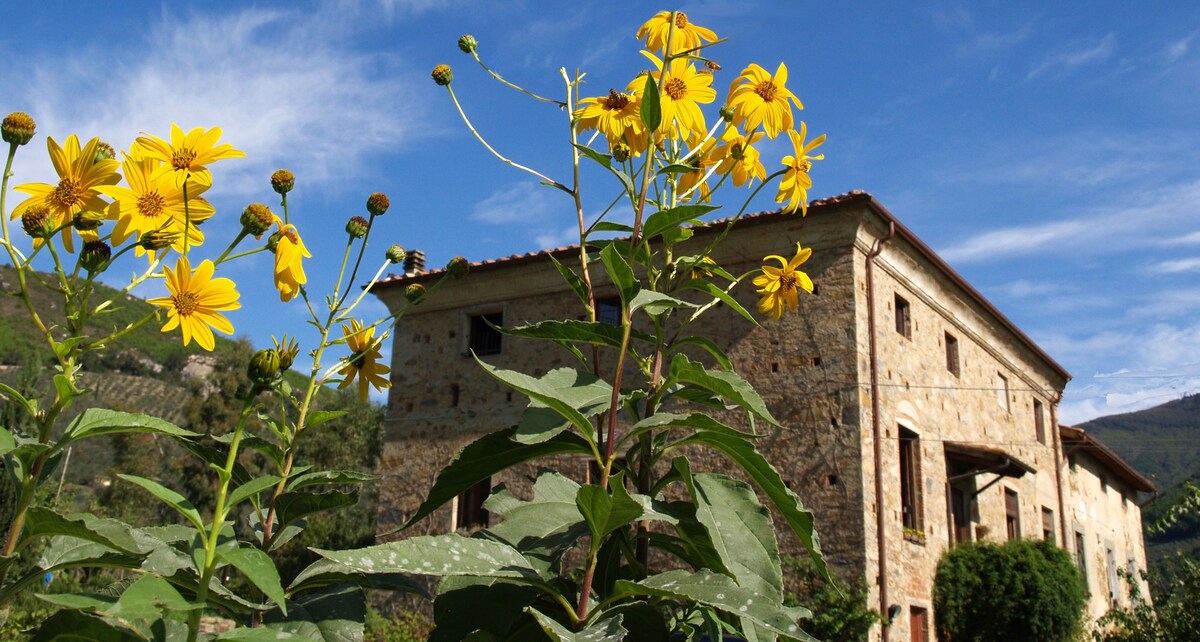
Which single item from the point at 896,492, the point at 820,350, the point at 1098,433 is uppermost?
the point at 1098,433

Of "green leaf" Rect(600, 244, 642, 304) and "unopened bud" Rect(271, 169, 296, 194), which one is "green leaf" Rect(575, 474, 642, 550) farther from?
"unopened bud" Rect(271, 169, 296, 194)

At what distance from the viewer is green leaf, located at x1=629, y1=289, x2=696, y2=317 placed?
1.54 meters

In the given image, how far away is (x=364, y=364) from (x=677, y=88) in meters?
0.92

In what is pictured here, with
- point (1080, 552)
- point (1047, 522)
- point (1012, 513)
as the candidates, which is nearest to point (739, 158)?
point (1012, 513)

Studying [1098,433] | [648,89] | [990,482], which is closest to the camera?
[648,89]

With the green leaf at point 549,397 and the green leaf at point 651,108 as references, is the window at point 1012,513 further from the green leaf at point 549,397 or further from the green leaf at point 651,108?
the green leaf at point 549,397

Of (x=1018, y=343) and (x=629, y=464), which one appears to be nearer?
(x=629, y=464)

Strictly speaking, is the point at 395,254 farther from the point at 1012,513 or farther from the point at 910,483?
the point at 1012,513

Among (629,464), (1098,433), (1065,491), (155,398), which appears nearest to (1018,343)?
(1065,491)

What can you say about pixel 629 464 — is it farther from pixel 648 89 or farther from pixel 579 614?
pixel 648 89

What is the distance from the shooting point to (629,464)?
1756 millimetres

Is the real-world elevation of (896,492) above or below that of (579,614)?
above

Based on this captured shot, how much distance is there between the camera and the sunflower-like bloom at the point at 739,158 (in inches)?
85.9

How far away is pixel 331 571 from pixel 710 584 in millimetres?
599
